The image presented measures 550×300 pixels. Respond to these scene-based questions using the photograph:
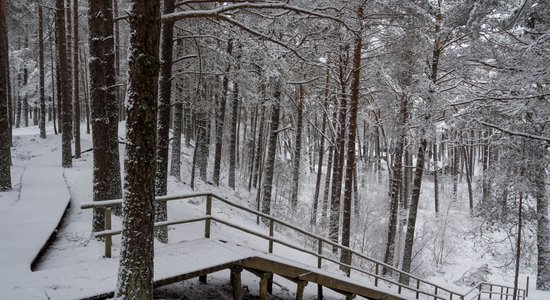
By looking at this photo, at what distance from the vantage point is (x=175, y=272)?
626 centimetres

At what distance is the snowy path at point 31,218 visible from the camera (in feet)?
21.6

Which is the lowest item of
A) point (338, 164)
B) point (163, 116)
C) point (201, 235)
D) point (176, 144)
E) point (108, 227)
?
point (201, 235)

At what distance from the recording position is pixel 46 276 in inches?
229

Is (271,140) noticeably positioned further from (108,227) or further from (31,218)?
(108,227)

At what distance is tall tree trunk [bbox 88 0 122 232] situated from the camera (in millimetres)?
7934

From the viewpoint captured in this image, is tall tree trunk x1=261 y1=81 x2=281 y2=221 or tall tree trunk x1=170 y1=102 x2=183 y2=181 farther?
tall tree trunk x1=170 y1=102 x2=183 y2=181

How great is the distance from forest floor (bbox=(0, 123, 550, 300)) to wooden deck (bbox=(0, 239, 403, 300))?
26.7 inches

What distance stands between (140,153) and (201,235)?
750 centimetres

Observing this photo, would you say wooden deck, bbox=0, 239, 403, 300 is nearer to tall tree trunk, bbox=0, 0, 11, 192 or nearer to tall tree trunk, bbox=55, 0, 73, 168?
tall tree trunk, bbox=0, 0, 11, 192

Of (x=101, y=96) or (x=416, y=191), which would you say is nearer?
(x=101, y=96)

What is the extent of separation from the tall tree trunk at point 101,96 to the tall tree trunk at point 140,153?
4.03 meters

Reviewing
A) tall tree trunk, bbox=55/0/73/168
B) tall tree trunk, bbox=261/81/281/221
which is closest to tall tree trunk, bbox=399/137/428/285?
tall tree trunk, bbox=261/81/281/221

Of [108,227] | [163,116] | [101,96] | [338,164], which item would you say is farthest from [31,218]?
[338,164]

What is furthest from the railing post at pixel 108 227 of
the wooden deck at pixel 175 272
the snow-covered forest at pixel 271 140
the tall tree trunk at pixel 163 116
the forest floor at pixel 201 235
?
the tall tree trunk at pixel 163 116
